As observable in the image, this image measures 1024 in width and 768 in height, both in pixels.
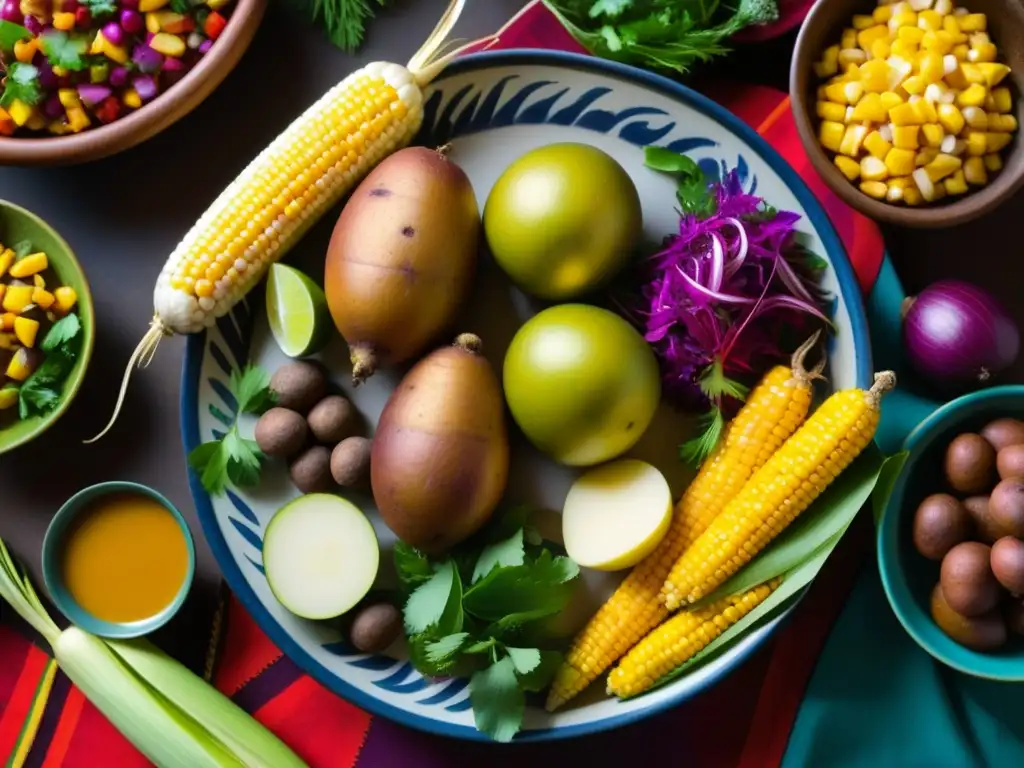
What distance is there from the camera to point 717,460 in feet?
4.23

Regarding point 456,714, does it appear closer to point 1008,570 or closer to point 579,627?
point 579,627

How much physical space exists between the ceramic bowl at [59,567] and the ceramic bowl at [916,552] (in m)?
1.02

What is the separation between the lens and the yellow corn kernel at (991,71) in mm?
1281

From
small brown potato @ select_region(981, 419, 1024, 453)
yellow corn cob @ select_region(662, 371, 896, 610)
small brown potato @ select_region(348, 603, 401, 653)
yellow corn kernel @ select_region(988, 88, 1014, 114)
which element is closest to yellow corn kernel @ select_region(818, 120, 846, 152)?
yellow corn kernel @ select_region(988, 88, 1014, 114)

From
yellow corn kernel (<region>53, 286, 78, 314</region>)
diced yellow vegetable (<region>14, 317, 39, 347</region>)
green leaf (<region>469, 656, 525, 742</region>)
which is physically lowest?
green leaf (<region>469, 656, 525, 742</region>)

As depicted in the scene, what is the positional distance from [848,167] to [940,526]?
0.52 metres

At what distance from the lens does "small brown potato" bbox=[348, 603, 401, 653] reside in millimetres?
1308

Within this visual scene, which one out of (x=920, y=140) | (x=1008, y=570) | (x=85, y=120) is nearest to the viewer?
(x=1008, y=570)

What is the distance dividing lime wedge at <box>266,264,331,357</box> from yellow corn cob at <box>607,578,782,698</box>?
65 centimetres

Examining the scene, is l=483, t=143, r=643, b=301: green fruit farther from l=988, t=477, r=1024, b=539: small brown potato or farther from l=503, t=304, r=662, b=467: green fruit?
l=988, t=477, r=1024, b=539: small brown potato

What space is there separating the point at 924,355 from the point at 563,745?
2.65 feet

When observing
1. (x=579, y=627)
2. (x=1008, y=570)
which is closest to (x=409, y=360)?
(x=579, y=627)

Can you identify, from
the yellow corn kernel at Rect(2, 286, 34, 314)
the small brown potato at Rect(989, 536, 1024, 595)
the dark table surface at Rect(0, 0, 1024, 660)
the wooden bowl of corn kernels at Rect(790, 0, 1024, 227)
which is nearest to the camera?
the small brown potato at Rect(989, 536, 1024, 595)

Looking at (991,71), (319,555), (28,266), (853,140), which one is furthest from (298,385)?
(991,71)
